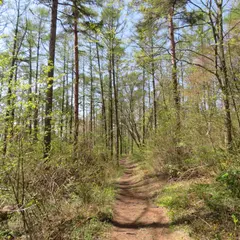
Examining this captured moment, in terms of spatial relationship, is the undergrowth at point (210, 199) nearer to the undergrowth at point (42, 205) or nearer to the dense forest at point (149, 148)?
the dense forest at point (149, 148)

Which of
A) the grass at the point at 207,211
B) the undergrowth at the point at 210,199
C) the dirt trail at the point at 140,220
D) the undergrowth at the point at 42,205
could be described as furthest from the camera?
the dirt trail at the point at 140,220

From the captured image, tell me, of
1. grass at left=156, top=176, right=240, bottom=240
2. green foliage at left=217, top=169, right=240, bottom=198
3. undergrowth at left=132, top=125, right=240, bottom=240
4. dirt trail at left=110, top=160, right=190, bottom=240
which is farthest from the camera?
dirt trail at left=110, top=160, right=190, bottom=240

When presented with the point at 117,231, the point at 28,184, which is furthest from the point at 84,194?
the point at 28,184

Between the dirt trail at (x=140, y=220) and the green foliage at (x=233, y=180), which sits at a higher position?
the green foliage at (x=233, y=180)

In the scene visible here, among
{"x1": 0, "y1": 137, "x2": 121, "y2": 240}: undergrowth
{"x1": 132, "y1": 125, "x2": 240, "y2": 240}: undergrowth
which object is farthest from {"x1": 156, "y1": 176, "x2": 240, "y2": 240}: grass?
{"x1": 0, "y1": 137, "x2": 121, "y2": 240}: undergrowth

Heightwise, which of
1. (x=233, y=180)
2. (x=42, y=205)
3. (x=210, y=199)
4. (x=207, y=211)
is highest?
(x=233, y=180)

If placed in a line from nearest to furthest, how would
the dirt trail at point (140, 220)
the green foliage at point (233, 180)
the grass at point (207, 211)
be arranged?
1. the grass at point (207, 211)
2. the green foliage at point (233, 180)
3. the dirt trail at point (140, 220)

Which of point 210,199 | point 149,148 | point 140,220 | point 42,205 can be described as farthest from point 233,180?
point 149,148

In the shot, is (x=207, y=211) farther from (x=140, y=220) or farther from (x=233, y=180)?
(x=140, y=220)

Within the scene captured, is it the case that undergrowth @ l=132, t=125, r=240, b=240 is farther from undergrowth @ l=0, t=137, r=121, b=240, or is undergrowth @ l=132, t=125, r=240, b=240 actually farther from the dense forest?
undergrowth @ l=0, t=137, r=121, b=240

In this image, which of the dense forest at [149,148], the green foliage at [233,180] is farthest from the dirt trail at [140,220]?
the green foliage at [233,180]

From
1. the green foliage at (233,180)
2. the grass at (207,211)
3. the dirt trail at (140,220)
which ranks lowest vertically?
the dirt trail at (140,220)

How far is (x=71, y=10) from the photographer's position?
11.0 meters

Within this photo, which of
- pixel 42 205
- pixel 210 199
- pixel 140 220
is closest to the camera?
pixel 42 205
